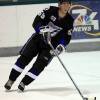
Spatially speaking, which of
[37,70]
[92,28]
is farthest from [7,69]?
[92,28]

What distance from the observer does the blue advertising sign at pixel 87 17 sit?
24.9 feet

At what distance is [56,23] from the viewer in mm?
4895

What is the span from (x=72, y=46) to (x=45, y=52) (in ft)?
8.77

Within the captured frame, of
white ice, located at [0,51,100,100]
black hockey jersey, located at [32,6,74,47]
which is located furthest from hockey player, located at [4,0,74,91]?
white ice, located at [0,51,100,100]

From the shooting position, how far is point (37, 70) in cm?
480

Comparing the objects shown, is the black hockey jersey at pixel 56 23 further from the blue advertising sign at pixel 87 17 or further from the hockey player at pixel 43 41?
the blue advertising sign at pixel 87 17

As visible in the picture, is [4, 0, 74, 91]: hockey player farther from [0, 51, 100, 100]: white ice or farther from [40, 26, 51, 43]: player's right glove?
[0, 51, 100, 100]: white ice

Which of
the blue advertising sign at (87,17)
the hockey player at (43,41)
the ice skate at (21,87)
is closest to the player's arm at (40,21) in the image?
the hockey player at (43,41)

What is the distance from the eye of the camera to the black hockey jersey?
4863 millimetres

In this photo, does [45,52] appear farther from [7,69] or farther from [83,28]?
[83,28]


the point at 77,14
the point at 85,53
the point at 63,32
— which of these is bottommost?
the point at 85,53

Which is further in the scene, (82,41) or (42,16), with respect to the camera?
(82,41)

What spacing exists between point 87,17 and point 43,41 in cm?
285

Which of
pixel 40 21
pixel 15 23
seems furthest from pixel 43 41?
pixel 15 23
